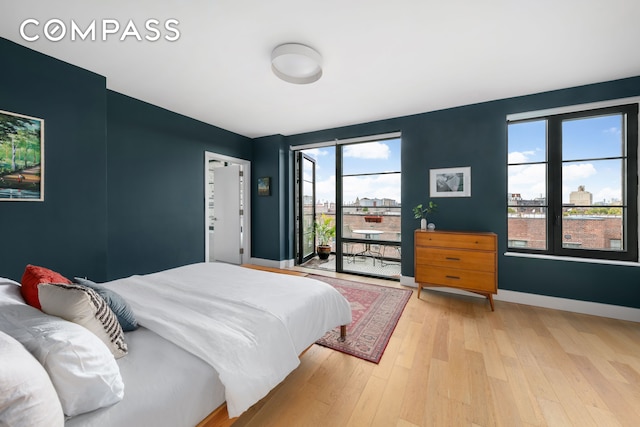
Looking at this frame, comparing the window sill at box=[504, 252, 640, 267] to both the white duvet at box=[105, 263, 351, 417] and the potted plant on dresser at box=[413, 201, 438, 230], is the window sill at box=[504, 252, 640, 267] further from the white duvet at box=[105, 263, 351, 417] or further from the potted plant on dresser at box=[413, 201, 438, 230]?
the white duvet at box=[105, 263, 351, 417]

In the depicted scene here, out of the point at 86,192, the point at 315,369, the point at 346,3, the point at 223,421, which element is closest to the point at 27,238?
the point at 86,192

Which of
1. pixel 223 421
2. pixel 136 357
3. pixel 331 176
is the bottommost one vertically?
pixel 223 421

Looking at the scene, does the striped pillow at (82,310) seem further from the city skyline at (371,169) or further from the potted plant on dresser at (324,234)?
the potted plant on dresser at (324,234)

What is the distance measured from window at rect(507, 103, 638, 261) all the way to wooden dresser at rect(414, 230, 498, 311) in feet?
2.40

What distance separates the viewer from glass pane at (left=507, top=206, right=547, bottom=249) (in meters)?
3.20

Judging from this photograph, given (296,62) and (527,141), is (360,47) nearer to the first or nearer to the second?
(296,62)

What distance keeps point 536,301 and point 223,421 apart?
12.0ft

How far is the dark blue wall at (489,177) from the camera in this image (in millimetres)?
2779

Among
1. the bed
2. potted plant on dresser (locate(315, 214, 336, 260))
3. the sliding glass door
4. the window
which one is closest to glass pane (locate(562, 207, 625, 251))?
the window

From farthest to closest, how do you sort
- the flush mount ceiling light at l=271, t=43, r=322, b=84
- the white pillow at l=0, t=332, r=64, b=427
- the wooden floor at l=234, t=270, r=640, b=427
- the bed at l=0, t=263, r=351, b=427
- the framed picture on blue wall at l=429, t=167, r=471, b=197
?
the framed picture on blue wall at l=429, t=167, r=471, b=197
the flush mount ceiling light at l=271, t=43, r=322, b=84
the wooden floor at l=234, t=270, r=640, b=427
the bed at l=0, t=263, r=351, b=427
the white pillow at l=0, t=332, r=64, b=427

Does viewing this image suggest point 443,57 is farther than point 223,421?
Yes

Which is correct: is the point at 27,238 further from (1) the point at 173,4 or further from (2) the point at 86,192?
(1) the point at 173,4

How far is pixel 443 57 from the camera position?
237 cm

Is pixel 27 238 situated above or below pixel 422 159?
below
